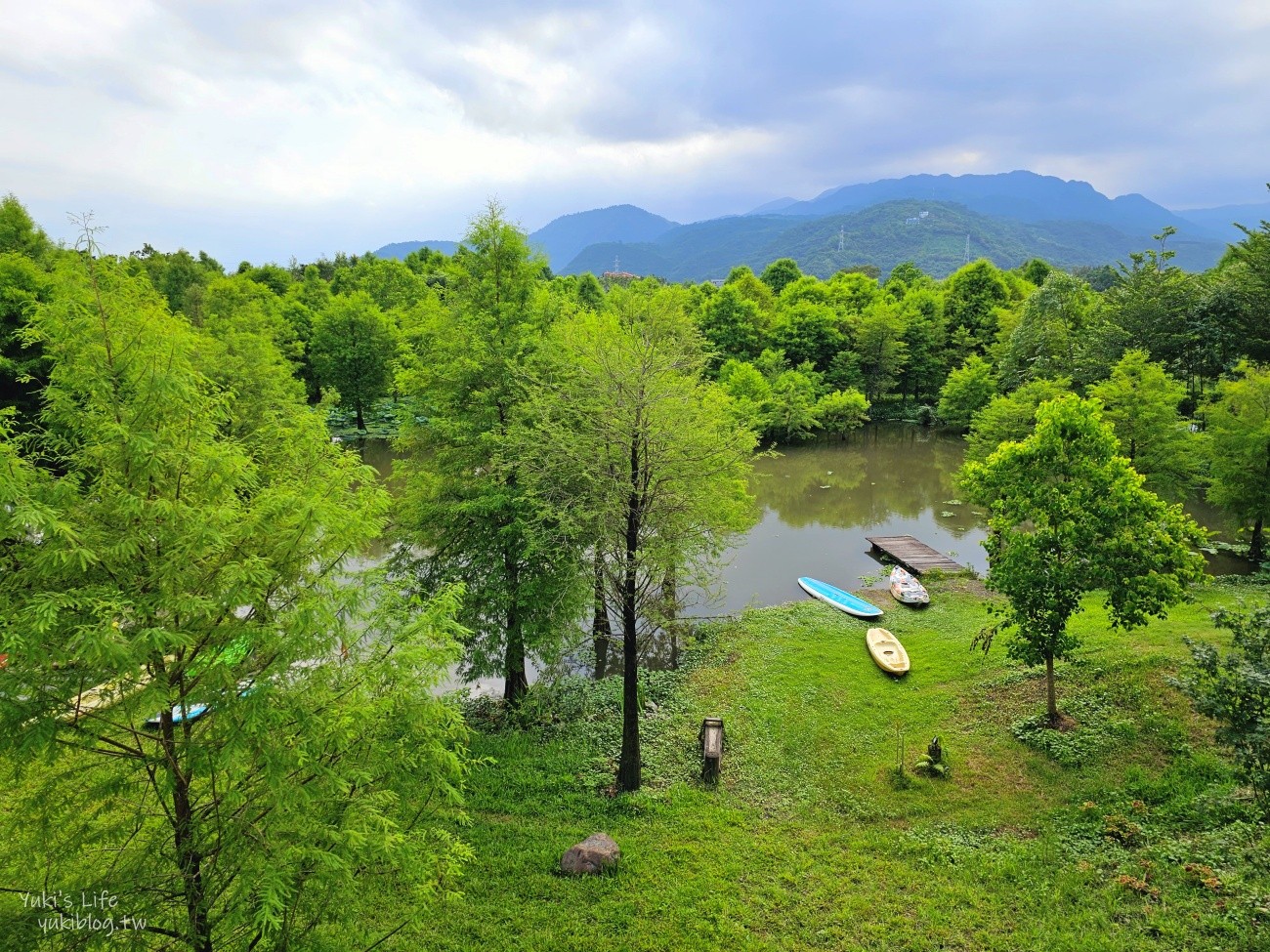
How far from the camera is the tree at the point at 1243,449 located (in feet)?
61.5

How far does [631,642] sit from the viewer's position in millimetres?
11422

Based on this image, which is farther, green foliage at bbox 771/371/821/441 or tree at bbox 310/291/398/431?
tree at bbox 310/291/398/431

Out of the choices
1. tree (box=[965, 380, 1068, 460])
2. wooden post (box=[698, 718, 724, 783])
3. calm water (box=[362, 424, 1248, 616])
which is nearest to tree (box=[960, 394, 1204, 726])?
wooden post (box=[698, 718, 724, 783])

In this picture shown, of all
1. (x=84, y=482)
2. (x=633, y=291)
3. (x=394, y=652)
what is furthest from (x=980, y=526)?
(x=84, y=482)

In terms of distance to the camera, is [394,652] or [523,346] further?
[523,346]

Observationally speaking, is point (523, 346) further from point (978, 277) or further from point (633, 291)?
point (978, 277)

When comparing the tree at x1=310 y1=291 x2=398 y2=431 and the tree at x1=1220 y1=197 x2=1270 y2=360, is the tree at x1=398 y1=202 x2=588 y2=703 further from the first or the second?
the tree at x1=310 y1=291 x2=398 y2=431

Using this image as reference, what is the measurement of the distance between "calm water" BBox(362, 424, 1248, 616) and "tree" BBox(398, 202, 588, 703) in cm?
518

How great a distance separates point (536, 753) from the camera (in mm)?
12445

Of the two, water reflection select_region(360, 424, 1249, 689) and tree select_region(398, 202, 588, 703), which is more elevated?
tree select_region(398, 202, 588, 703)

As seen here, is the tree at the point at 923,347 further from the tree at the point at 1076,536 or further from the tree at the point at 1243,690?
the tree at the point at 1243,690

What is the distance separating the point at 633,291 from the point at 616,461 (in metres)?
4.31

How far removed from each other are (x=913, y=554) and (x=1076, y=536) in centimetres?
1375

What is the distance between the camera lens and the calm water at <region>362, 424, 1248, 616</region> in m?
22.7
